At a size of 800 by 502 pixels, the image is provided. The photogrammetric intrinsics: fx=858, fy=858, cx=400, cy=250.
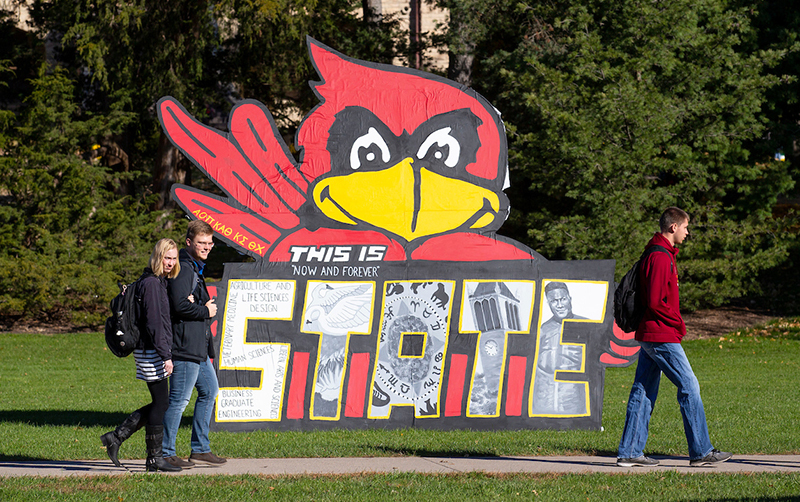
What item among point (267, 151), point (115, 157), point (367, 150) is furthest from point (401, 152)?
point (115, 157)

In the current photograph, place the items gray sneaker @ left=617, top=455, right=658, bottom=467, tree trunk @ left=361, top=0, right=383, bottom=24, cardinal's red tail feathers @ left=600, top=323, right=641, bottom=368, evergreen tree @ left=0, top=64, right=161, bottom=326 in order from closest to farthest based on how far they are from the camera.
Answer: gray sneaker @ left=617, top=455, right=658, bottom=467
cardinal's red tail feathers @ left=600, top=323, right=641, bottom=368
evergreen tree @ left=0, top=64, right=161, bottom=326
tree trunk @ left=361, top=0, right=383, bottom=24

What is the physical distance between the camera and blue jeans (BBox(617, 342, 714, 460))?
6.08 meters

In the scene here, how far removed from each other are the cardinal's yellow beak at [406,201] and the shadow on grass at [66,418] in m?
2.75

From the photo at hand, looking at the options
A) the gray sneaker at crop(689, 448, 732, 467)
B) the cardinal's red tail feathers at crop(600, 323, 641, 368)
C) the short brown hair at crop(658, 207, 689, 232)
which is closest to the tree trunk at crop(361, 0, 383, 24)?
the cardinal's red tail feathers at crop(600, 323, 641, 368)

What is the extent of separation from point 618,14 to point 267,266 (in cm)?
1286

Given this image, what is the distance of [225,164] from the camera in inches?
342

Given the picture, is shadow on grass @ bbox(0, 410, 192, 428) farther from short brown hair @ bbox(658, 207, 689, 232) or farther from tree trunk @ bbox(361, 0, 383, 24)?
tree trunk @ bbox(361, 0, 383, 24)

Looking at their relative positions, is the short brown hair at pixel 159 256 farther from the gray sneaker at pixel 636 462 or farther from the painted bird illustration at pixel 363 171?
the gray sneaker at pixel 636 462

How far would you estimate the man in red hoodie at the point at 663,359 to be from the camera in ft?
20.0

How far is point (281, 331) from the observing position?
26.1ft

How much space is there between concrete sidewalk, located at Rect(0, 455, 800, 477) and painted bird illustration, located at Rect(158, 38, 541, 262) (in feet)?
7.73

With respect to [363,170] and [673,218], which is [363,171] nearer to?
[363,170]

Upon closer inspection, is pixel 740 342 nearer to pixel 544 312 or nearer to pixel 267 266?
pixel 544 312

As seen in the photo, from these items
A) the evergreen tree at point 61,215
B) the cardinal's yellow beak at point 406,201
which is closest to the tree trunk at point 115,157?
the evergreen tree at point 61,215
